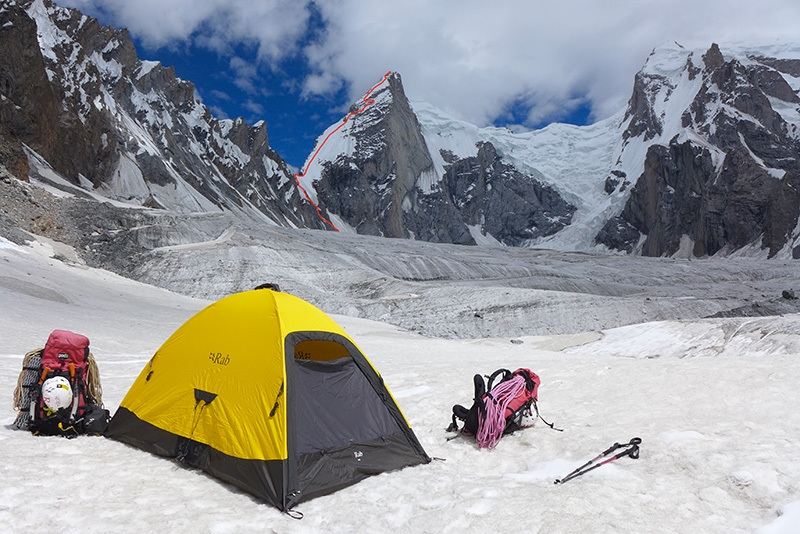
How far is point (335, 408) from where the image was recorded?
6.19 meters

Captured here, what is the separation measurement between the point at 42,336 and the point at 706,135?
188593 millimetres

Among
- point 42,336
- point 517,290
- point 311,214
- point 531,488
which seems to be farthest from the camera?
point 311,214

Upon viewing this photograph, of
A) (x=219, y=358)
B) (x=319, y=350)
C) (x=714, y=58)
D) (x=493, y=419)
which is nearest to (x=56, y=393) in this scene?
(x=219, y=358)

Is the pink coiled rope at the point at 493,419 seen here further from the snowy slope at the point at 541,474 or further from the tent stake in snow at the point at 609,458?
the tent stake in snow at the point at 609,458

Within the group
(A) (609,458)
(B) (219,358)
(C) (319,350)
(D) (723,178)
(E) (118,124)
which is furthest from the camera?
(D) (723,178)

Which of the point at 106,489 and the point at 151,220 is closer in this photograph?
the point at 106,489

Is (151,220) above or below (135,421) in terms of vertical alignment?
above

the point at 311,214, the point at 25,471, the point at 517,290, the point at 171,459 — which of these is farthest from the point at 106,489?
the point at 311,214

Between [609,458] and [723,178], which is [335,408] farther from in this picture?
[723,178]

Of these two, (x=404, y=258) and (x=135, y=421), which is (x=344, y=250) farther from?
(x=135, y=421)

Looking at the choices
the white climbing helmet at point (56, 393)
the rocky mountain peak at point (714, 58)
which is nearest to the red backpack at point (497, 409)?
the white climbing helmet at point (56, 393)

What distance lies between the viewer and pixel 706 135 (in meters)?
162

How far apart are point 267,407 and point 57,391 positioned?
2765 millimetres

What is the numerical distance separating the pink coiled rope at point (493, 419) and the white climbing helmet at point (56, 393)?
5332mm
